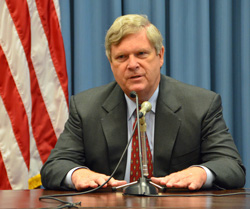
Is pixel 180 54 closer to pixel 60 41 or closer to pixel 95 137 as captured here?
pixel 60 41

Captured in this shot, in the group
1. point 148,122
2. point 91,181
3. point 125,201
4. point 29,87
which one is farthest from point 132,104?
point 125,201

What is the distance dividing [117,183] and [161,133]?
575 mm

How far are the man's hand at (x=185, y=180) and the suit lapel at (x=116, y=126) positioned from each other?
501 millimetres

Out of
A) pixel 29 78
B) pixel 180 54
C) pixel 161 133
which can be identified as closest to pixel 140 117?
pixel 161 133

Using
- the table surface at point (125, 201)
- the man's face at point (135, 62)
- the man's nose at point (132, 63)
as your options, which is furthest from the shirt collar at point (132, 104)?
the table surface at point (125, 201)

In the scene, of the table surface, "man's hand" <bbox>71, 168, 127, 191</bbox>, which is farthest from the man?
the table surface

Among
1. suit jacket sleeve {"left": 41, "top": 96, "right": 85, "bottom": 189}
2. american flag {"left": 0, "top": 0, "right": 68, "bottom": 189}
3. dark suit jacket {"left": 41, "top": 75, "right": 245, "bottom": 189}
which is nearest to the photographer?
suit jacket sleeve {"left": 41, "top": 96, "right": 85, "bottom": 189}

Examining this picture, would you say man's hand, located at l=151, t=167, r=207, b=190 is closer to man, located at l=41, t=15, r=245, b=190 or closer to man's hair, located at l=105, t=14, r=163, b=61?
man, located at l=41, t=15, r=245, b=190

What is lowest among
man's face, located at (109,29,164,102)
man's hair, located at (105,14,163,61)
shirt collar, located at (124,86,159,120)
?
shirt collar, located at (124,86,159,120)

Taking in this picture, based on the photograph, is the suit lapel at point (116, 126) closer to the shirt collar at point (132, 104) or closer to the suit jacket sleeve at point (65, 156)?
the shirt collar at point (132, 104)

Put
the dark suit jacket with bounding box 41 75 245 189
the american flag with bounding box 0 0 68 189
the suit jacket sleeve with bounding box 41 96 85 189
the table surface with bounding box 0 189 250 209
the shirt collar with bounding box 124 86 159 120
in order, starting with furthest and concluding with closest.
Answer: the american flag with bounding box 0 0 68 189
the shirt collar with bounding box 124 86 159 120
the dark suit jacket with bounding box 41 75 245 189
the suit jacket sleeve with bounding box 41 96 85 189
the table surface with bounding box 0 189 250 209

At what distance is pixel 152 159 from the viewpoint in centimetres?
236

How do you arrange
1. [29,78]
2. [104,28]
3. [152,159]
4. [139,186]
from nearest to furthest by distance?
[139,186] < [152,159] < [29,78] < [104,28]

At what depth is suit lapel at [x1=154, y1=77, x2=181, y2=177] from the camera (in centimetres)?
233
